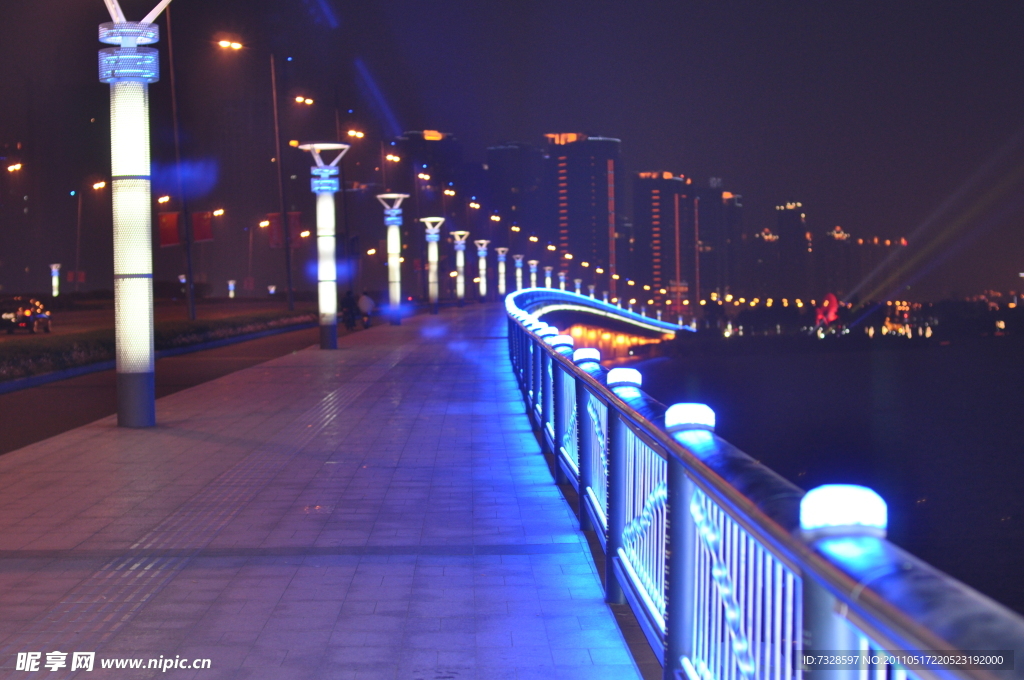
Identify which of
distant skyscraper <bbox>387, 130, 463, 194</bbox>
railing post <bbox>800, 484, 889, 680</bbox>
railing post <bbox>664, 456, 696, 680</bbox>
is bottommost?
railing post <bbox>664, 456, 696, 680</bbox>

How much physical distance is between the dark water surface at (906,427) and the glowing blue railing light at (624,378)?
765 centimetres

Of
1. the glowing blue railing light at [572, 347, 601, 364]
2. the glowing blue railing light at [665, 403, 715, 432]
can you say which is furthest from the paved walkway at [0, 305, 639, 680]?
the glowing blue railing light at [665, 403, 715, 432]

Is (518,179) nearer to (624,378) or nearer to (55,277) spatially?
(55,277)

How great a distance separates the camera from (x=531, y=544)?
23.5 feet

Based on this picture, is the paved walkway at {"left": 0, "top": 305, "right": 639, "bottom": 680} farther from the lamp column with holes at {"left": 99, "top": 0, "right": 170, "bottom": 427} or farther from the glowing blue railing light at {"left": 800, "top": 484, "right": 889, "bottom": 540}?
the glowing blue railing light at {"left": 800, "top": 484, "right": 889, "bottom": 540}

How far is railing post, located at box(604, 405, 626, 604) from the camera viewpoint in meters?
5.70

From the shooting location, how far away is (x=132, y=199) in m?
12.8

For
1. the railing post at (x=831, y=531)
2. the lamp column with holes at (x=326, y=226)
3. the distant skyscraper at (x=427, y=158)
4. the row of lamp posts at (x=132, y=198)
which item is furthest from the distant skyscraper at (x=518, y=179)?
the railing post at (x=831, y=531)

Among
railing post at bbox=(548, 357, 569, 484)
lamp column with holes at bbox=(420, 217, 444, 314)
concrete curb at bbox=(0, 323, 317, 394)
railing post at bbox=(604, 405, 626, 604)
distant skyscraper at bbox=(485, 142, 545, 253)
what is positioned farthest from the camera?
distant skyscraper at bbox=(485, 142, 545, 253)

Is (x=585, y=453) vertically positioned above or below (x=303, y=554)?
above

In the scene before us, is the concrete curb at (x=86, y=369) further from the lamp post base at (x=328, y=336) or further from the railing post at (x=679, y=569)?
the railing post at (x=679, y=569)

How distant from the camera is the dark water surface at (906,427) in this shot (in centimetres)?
4391

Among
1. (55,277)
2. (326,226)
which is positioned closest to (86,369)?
(326,226)

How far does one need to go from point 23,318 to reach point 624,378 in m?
37.3
